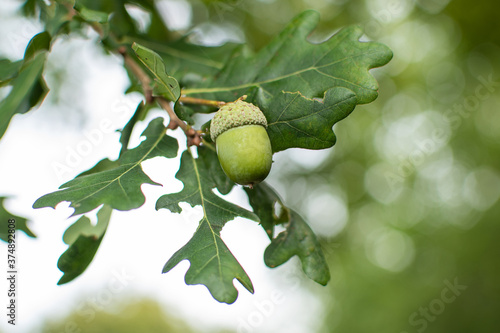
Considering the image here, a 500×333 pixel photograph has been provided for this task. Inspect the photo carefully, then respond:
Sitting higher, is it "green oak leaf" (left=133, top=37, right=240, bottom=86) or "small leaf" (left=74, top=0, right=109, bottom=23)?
"small leaf" (left=74, top=0, right=109, bottom=23)

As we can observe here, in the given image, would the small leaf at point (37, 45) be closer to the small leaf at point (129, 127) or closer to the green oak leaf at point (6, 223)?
the small leaf at point (129, 127)

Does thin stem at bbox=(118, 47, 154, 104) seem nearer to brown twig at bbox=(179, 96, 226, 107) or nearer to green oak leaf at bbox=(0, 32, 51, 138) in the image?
brown twig at bbox=(179, 96, 226, 107)

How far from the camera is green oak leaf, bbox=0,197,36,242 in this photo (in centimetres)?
117

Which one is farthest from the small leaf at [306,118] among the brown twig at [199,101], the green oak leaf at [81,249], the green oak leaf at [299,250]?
the green oak leaf at [81,249]

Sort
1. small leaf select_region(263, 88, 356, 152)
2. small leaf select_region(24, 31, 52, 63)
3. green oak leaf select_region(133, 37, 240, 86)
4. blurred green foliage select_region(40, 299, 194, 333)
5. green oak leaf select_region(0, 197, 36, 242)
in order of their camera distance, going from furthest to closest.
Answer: blurred green foliage select_region(40, 299, 194, 333) → green oak leaf select_region(133, 37, 240, 86) → small leaf select_region(24, 31, 52, 63) → green oak leaf select_region(0, 197, 36, 242) → small leaf select_region(263, 88, 356, 152)

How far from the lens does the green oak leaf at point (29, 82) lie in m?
1.23

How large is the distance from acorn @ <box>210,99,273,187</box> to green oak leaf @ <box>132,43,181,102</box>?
144 millimetres

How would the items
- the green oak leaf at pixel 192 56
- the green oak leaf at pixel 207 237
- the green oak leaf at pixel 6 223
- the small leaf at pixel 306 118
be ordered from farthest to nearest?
the green oak leaf at pixel 192 56 → the green oak leaf at pixel 6 223 → the small leaf at pixel 306 118 → the green oak leaf at pixel 207 237

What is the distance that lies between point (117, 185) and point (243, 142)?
33 cm

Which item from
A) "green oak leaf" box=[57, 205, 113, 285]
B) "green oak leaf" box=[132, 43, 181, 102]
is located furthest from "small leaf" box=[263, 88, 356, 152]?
"green oak leaf" box=[57, 205, 113, 285]

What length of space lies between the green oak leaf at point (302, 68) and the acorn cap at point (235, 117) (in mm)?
71

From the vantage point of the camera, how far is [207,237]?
1048 mm

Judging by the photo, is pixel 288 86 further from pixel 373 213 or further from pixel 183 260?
pixel 373 213

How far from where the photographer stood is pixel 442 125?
7.21 metres
